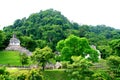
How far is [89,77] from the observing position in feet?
182

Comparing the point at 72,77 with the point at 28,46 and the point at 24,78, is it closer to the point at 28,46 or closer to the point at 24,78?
the point at 24,78

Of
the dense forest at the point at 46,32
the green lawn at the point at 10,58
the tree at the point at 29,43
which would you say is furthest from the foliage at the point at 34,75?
the tree at the point at 29,43

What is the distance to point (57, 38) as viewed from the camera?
111 metres

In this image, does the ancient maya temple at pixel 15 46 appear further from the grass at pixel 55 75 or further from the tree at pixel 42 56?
the tree at pixel 42 56

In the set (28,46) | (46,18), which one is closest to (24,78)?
(28,46)

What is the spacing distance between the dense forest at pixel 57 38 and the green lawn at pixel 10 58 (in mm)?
4277

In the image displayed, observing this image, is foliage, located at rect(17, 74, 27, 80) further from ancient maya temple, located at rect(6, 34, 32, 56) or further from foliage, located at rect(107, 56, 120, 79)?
ancient maya temple, located at rect(6, 34, 32, 56)

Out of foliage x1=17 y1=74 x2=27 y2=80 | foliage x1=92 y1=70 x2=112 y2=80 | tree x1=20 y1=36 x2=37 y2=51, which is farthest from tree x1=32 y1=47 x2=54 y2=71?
tree x1=20 y1=36 x2=37 y2=51

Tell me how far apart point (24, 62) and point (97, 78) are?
1747 centimetres

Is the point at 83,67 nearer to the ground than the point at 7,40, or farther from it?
nearer to the ground

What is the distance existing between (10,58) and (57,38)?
3802cm

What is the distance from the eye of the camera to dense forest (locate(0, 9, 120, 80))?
2501 inches

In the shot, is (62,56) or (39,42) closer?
(62,56)

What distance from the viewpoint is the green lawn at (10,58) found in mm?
71188
